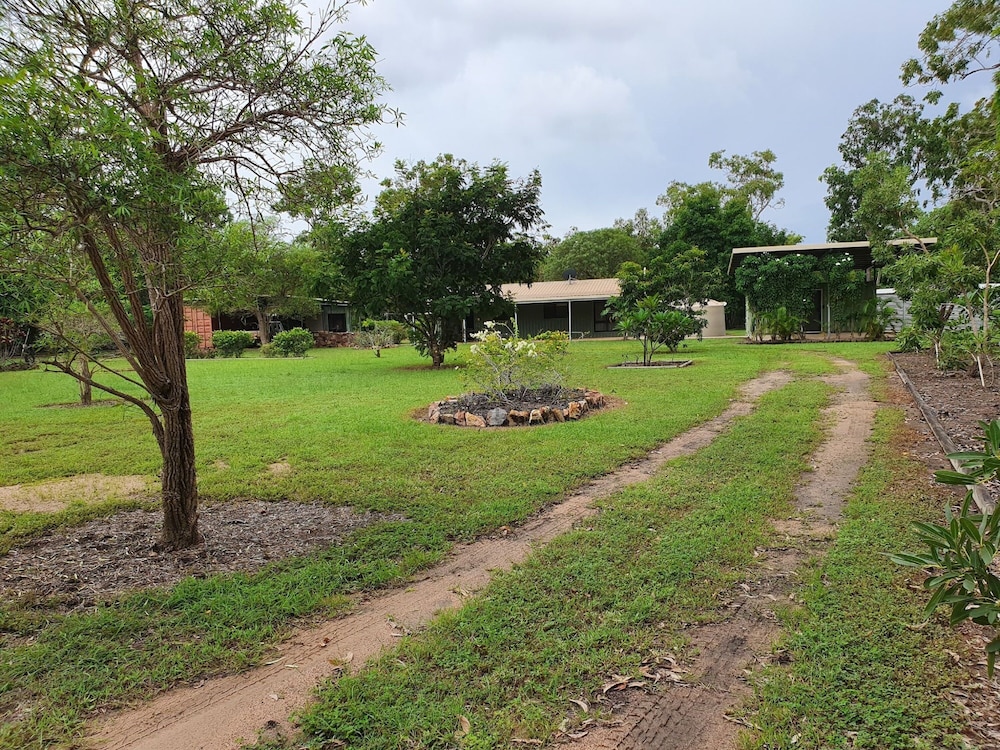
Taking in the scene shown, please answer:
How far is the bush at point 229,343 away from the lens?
26.6m

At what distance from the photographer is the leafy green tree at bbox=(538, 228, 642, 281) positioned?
1737 inches

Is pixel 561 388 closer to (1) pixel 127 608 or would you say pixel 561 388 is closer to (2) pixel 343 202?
(2) pixel 343 202

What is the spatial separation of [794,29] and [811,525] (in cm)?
948

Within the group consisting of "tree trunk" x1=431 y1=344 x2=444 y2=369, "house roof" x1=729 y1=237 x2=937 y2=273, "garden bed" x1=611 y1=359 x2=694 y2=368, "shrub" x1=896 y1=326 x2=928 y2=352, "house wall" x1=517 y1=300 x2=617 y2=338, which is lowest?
"garden bed" x1=611 y1=359 x2=694 y2=368

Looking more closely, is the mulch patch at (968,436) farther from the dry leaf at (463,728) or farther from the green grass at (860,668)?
the dry leaf at (463,728)

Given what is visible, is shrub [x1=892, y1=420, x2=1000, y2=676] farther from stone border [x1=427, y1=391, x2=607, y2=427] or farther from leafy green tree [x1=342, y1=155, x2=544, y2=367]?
leafy green tree [x1=342, y1=155, x2=544, y2=367]

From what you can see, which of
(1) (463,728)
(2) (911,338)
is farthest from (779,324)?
(1) (463,728)

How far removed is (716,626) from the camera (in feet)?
9.69

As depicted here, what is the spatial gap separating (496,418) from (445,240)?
27.2 feet

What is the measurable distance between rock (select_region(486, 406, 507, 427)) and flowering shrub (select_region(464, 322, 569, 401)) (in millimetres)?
793

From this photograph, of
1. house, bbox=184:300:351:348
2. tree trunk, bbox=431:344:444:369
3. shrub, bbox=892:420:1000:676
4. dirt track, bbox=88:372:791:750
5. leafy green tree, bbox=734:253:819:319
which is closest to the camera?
shrub, bbox=892:420:1000:676

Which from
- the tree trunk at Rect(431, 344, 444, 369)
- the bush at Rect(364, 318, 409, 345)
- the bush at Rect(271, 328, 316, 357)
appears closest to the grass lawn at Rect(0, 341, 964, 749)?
the tree trunk at Rect(431, 344, 444, 369)

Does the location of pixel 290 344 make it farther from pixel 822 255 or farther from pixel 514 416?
pixel 822 255

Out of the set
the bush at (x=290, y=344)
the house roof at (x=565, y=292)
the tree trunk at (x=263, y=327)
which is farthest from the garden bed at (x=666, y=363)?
the tree trunk at (x=263, y=327)
